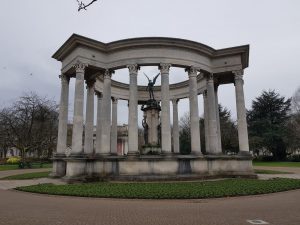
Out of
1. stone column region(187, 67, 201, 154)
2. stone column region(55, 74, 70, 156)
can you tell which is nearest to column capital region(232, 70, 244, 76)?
stone column region(187, 67, 201, 154)

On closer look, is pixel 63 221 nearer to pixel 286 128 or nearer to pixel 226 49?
pixel 226 49

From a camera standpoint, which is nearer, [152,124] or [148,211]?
[148,211]

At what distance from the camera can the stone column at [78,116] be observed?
25719 mm

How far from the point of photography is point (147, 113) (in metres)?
32.3

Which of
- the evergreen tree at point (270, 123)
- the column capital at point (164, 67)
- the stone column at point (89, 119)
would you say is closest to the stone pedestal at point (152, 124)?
the column capital at point (164, 67)

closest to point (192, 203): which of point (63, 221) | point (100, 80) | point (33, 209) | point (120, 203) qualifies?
point (120, 203)

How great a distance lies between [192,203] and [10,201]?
986cm

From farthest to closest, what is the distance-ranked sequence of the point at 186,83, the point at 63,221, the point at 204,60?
the point at 186,83, the point at 204,60, the point at 63,221

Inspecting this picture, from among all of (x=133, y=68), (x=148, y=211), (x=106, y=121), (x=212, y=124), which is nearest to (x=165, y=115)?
(x=133, y=68)

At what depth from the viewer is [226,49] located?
100 ft

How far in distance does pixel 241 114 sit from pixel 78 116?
673 inches

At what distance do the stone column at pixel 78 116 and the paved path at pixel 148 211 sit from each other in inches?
385

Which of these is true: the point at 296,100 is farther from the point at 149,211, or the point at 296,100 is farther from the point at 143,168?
the point at 149,211

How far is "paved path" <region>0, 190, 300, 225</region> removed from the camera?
406 inches
